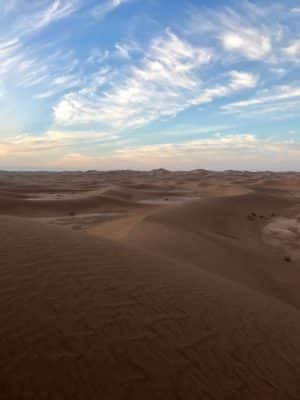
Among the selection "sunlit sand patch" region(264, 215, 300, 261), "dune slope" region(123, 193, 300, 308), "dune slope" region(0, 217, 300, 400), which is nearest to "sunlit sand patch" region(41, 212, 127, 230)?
"dune slope" region(123, 193, 300, 308)

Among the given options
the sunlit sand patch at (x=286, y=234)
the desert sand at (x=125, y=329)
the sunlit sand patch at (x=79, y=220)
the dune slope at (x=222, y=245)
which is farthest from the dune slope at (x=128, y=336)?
the sunlit sand patch at (x=79, y=220)

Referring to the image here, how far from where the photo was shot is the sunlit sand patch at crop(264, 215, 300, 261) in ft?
34.6

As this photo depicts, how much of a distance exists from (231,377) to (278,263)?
683 centimetres

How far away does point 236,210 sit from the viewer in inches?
696

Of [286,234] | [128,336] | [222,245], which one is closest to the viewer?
[128,336]

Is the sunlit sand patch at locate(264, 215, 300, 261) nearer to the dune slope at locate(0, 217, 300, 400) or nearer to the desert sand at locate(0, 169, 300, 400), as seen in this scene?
the desert sand at locate(0, 169, 300, 400)

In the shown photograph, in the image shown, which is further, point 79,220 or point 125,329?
point 79,220

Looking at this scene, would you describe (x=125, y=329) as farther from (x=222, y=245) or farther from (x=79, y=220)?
(x=79, y=220)

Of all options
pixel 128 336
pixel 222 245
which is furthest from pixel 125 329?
pixel 222 245

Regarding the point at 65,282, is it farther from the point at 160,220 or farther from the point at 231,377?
the point at 160,220

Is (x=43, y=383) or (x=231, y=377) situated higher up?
(x=43, y=383)

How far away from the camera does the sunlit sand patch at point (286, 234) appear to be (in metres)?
10.6

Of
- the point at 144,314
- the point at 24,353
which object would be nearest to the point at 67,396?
the point at 24,353

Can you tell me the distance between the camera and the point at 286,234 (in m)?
13.0
